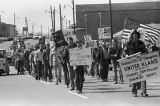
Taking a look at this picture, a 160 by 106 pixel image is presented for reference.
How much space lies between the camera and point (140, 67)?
44.5ft

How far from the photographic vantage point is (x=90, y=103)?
12.3 m

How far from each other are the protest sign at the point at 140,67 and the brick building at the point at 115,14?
79.6m

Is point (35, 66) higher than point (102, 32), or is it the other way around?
point (102, 32)

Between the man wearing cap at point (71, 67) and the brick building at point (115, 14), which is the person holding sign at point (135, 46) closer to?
the man wearing cap at point (71, 67)

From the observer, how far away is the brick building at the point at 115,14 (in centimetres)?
9506

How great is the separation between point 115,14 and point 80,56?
8087 centimetres

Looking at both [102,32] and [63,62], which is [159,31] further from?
[102,32]

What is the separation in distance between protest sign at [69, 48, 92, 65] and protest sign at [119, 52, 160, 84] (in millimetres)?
2851

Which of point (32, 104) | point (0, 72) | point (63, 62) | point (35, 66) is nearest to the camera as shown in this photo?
point (32, 104)

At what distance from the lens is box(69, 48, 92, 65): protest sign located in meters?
16.2

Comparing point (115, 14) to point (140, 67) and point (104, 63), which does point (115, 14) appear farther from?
point (140, 67)

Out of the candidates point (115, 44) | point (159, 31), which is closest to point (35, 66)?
point (115, 44)

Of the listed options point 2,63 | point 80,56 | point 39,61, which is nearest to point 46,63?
point 39,61

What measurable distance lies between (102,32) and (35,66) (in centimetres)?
729
